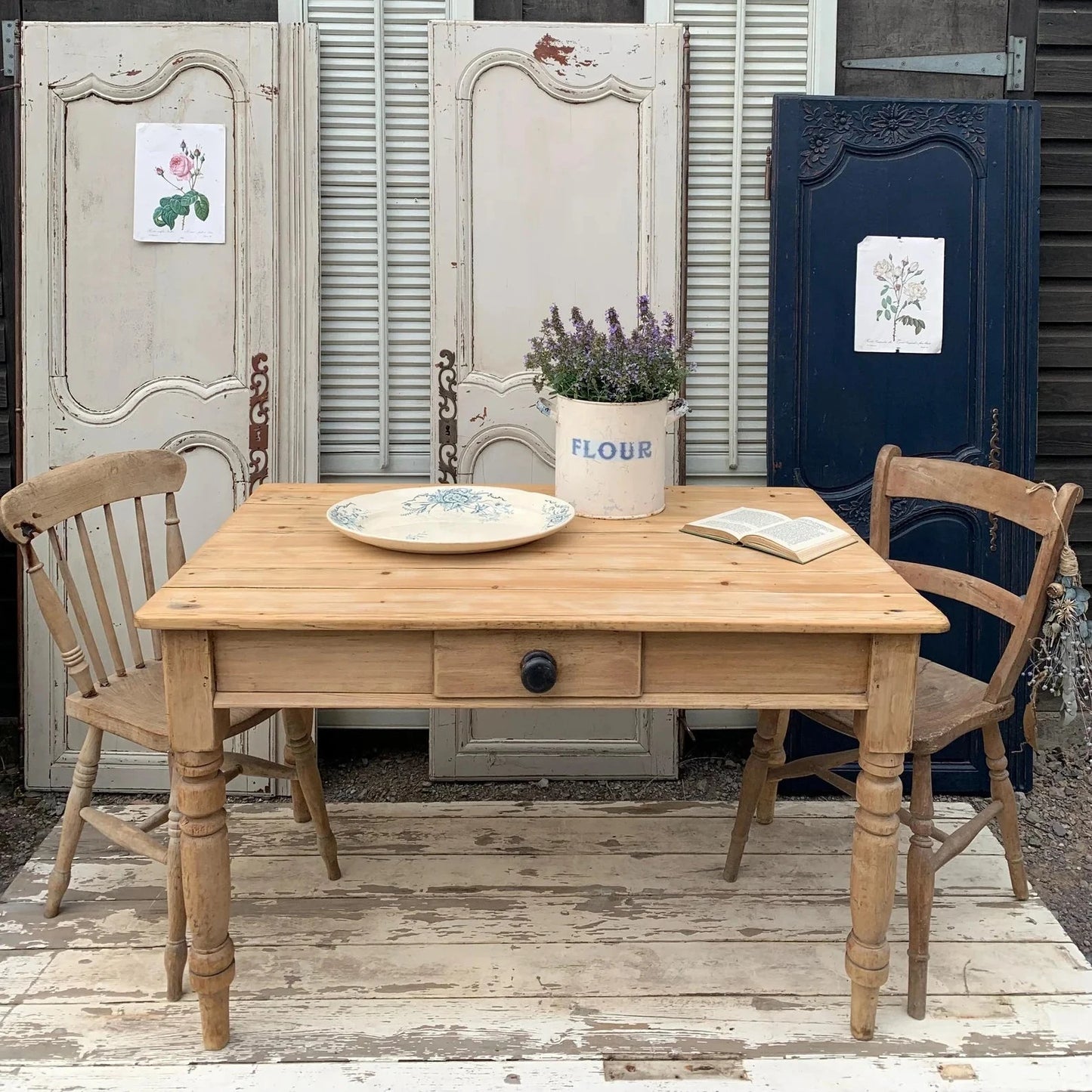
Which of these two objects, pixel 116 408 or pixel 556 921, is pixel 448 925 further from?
pixel 116 408

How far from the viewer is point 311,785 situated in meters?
3.02

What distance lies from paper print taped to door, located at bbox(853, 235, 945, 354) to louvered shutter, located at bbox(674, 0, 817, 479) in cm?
30

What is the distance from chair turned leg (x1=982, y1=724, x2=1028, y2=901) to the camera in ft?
9.11

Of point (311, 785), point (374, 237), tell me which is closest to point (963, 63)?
point (374, 237)

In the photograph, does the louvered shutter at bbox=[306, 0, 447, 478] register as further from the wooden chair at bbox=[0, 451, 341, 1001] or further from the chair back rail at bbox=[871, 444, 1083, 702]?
the chair back rail at bbox=[871, 444, 1083, 702]

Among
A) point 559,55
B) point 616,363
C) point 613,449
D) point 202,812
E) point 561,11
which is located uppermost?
point 561,11

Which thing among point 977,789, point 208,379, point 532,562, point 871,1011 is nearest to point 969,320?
point 977,789

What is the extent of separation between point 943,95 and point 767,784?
2.19 m

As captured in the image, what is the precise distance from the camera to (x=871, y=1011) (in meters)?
2.37

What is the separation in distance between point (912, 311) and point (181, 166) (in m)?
2.19

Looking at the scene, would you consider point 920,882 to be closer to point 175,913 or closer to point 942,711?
point 942,711

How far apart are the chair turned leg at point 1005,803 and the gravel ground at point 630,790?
257 mm

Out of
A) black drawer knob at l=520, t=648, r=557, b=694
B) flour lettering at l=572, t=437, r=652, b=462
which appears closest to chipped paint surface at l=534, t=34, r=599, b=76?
flour lettering at l=572, t=437, r=652, b=462

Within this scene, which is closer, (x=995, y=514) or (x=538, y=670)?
(x=538, y=670)
